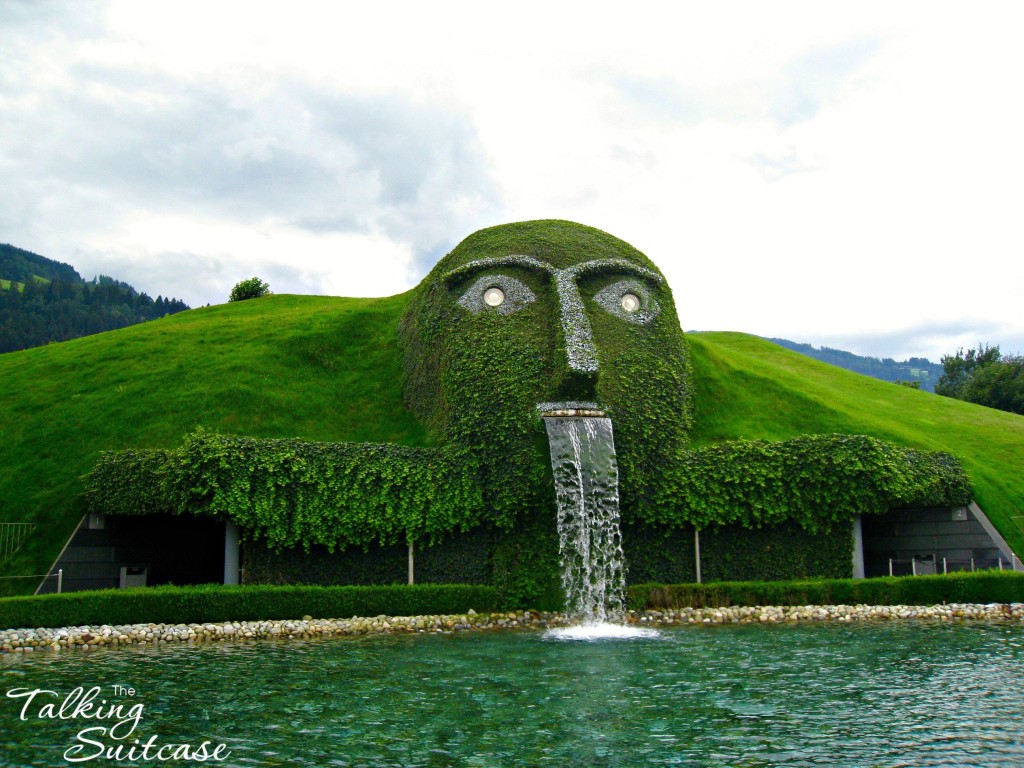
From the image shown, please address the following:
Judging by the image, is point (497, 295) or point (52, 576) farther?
point (497, 295)

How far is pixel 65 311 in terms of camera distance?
114m

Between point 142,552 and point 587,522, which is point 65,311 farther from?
point 587,522

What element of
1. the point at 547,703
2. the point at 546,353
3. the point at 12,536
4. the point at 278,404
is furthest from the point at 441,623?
the point at 12,536

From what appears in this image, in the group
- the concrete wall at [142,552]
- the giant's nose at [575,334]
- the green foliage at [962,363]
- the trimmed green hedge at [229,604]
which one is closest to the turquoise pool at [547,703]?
the trimmed green hedge at [229,604]

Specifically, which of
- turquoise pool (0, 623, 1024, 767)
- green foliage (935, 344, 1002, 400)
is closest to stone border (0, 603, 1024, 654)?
turquoise pool (0, 623, 1024, 767)

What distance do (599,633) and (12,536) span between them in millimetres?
14690

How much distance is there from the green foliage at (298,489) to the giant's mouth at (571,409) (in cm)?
267

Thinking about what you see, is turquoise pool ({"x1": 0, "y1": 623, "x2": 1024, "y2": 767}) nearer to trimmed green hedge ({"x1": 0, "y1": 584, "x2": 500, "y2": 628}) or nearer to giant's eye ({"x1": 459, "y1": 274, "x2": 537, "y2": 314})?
trimmed green hedge ({"x1": 0, "y1": 584, "x2": 500, "y2": 628})

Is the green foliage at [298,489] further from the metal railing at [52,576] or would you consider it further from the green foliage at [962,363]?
the green foliage at [962,363]

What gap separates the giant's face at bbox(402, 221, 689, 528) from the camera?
21438mm

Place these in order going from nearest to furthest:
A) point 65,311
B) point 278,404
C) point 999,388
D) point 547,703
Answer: point 547,703
point 278,404
point 999,388
point 65,311

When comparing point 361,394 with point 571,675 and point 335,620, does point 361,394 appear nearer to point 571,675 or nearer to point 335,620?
point 335,620

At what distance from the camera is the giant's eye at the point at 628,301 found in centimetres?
2395

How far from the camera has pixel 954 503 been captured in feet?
77.7
